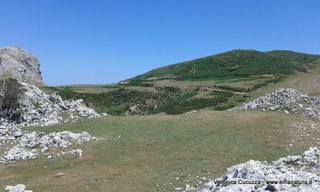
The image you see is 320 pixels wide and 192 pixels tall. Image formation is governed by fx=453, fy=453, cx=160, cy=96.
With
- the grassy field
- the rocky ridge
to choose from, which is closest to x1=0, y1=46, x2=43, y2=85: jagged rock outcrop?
the rocky ridge

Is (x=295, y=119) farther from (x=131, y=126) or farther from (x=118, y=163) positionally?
(x=118, y=163)

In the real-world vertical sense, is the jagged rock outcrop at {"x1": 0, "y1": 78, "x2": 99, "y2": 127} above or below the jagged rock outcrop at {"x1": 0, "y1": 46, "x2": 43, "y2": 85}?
below

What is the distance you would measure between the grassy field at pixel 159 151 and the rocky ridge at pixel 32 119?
1.94 meters

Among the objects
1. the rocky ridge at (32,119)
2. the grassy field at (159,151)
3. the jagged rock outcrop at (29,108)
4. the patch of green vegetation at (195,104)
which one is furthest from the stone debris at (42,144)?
the patch of green vegetation at (195,104)

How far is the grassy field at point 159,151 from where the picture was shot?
2730 cm

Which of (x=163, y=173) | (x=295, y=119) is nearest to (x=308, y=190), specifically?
(x=163, y=173)

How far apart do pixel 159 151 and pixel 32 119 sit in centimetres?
1648

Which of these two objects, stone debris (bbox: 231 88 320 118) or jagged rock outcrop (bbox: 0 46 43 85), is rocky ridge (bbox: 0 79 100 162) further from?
stone debris (bbox: 231 88 320 118)

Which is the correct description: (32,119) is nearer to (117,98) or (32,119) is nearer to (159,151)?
(159,151)

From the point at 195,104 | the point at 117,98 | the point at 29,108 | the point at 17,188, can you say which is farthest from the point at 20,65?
the point at 17,188

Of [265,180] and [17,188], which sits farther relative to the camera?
[17,188]

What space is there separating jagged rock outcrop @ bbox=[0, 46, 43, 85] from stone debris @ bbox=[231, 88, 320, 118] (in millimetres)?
34558

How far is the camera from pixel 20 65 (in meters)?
71.2

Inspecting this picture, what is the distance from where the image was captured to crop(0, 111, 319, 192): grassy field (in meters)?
27.3
